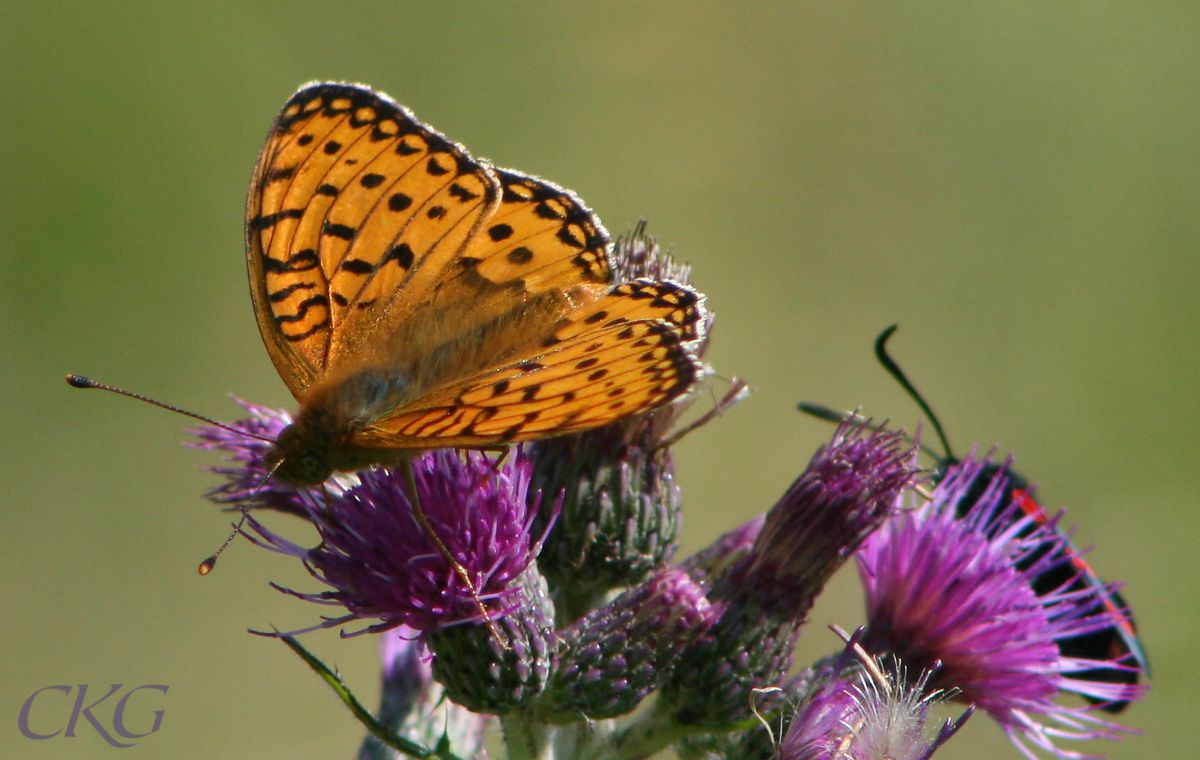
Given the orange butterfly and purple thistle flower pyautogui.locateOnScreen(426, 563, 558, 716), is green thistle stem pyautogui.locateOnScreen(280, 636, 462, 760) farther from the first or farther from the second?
the orange butterfly

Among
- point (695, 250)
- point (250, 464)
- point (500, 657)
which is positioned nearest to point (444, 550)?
point (500, 657)

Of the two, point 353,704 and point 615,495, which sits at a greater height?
point 615,495

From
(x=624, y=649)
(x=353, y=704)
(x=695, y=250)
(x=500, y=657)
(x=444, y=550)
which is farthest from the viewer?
(x=695, y=250)

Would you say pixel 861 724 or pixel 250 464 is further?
pixel 250 464

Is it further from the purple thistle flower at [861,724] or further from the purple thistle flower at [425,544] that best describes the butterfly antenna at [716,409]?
the purple thistle flower at [861,724]

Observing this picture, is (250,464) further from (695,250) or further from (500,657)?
(695,250)

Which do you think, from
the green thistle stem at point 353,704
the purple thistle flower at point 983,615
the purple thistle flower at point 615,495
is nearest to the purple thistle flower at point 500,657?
the green thistle stem at point 353,704
